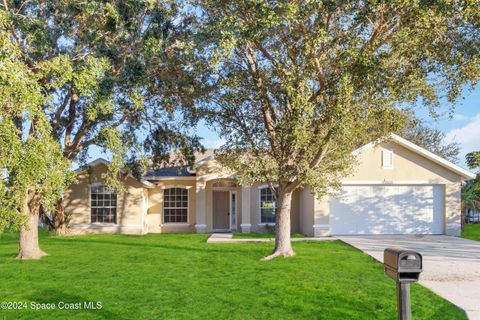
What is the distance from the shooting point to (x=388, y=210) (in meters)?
20.6

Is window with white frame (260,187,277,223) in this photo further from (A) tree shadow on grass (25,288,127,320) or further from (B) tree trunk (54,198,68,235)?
(A) tree shadow on grass (25,288,127,320)

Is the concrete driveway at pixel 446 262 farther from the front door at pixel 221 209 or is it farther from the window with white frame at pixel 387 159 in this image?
the front door at pixel 221 209

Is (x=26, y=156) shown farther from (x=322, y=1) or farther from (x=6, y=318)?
(x=322, y=1)

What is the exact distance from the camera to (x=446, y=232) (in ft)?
67.1

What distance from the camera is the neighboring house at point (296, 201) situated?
20.5 metres

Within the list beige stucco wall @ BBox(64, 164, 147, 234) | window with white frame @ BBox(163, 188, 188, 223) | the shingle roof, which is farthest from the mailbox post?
window with white frame @ BBox(163, 188, 188, 223)

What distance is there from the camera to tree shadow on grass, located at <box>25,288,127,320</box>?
7555 millimetres

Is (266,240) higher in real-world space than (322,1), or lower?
lower

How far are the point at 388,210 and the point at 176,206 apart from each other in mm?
11054

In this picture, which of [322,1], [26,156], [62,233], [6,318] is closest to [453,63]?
[322,1]

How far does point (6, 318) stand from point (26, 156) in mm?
3109

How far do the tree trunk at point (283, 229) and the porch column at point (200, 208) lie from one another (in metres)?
9.08

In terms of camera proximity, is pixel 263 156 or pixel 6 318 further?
pixel 263 156

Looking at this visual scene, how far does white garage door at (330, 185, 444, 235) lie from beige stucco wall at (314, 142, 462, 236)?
0.34 m
